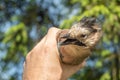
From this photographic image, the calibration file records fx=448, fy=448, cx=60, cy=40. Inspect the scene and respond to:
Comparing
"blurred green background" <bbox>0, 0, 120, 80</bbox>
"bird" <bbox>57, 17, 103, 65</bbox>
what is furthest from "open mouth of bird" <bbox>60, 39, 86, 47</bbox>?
"blurred green background" <bbox>0, 0, 120, 80</bbox>

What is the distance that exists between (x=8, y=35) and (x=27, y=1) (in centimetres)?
70

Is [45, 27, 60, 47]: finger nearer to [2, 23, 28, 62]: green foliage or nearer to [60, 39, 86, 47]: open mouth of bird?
[60, 39, 86, 47]: open mouth of bird

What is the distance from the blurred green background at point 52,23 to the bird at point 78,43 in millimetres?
4009

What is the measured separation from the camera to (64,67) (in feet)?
3.17

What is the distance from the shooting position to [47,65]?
0.94 meters

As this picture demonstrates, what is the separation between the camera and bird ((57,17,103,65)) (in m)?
0.95

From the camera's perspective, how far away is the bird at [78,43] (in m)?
0.95

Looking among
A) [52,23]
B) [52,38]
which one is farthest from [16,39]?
[52,38]

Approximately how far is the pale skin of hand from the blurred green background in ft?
13.1

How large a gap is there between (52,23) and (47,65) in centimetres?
538

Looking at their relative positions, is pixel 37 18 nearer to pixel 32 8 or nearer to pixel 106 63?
pixel 32 8

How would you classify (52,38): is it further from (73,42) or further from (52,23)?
(52,23)

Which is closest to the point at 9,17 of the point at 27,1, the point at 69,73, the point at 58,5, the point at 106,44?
the point at 27,1

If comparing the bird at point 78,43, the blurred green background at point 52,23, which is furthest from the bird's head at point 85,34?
the blurred green background at point 52,23
